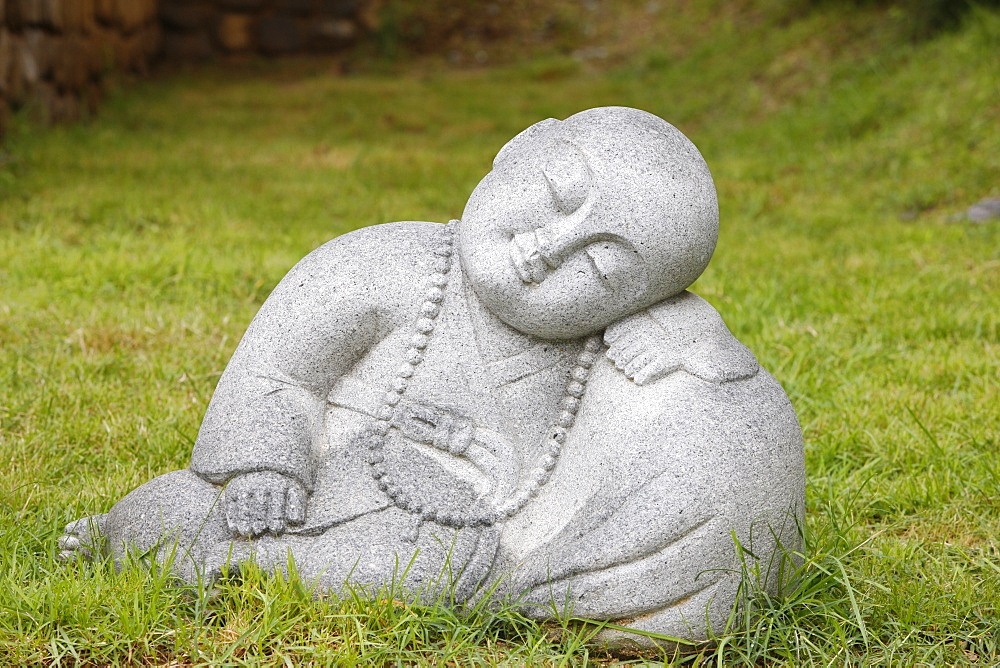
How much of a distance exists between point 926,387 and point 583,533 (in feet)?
6.42

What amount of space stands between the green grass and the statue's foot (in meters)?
0.06

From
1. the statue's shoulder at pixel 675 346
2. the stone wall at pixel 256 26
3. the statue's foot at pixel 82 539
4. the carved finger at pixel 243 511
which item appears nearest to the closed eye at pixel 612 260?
the statue's shoulder at pixel 675 346

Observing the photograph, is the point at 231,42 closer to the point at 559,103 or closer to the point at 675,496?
the point at 559,103

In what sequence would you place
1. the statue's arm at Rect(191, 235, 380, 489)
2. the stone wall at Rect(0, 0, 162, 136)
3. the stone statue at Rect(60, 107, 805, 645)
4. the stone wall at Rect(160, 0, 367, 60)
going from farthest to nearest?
1. the stone wall at Rect(160, 0, 367, 60)
2. the stone wall at Rect(0, 0, 162, 136)
3. the statue's arm at Rect(191, 235, 380, 489)
4. the stone statue at Rect(60, 107, 805, 645)

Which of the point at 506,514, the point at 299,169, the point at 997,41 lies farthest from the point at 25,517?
the point at 997,41

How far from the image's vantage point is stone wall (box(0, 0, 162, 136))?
652 centimetres

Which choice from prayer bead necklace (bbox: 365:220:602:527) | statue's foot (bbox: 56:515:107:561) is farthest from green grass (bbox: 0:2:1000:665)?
prayer bead necklace (bbox: 365:220:602:527)

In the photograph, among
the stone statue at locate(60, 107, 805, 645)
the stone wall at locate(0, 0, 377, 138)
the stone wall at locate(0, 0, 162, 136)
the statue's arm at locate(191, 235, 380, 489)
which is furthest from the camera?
the stone wall at locate(0, 0, 377, 138)

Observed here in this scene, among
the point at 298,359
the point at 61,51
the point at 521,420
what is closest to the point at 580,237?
the point at 521,420

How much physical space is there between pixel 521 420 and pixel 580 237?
0.43 m

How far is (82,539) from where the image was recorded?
2.28 meters

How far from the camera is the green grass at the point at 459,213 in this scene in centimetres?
207

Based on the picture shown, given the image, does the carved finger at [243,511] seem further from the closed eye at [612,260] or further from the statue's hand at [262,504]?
the closed eye at [612,260]

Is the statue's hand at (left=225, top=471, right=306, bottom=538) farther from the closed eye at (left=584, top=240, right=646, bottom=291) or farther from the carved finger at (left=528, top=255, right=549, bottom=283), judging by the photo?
the closed eye at (left=584, top=240, right=646, bottom=291)
